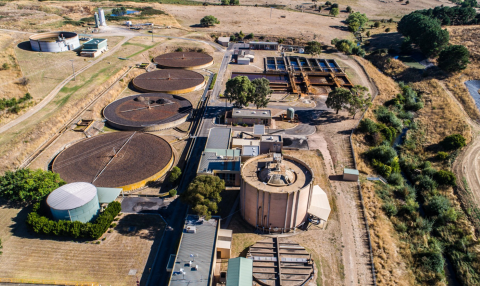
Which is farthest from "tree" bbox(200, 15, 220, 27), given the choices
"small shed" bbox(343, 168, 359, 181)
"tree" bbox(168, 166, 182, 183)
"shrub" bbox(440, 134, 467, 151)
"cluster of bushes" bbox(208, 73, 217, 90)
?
"small shed" bbox(343, 168, 359, 181)

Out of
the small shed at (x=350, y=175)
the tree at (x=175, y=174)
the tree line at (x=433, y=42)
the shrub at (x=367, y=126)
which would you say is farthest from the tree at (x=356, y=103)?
the tree line at (x=433, y=42)

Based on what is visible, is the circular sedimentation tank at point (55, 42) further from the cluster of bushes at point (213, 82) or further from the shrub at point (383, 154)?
the shrub at point (383, 154)

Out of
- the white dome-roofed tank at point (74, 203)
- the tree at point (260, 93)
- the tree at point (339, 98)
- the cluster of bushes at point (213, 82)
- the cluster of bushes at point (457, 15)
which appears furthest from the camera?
the cluster of bushes at point (457, 15)

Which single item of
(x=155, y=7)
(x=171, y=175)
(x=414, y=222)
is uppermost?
(x=155, y=7)

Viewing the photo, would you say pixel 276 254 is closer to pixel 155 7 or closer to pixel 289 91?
pixel 289 91

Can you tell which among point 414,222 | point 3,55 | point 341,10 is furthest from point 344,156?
point 341,10

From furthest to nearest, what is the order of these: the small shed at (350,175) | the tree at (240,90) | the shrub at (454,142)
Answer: the tree at (240,90)
the shrub at (454,142)
the small shed at (350,175)

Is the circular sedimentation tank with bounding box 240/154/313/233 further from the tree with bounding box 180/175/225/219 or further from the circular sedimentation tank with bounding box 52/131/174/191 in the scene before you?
the circular sedimentation tank with bounding box 52/131/174/191
